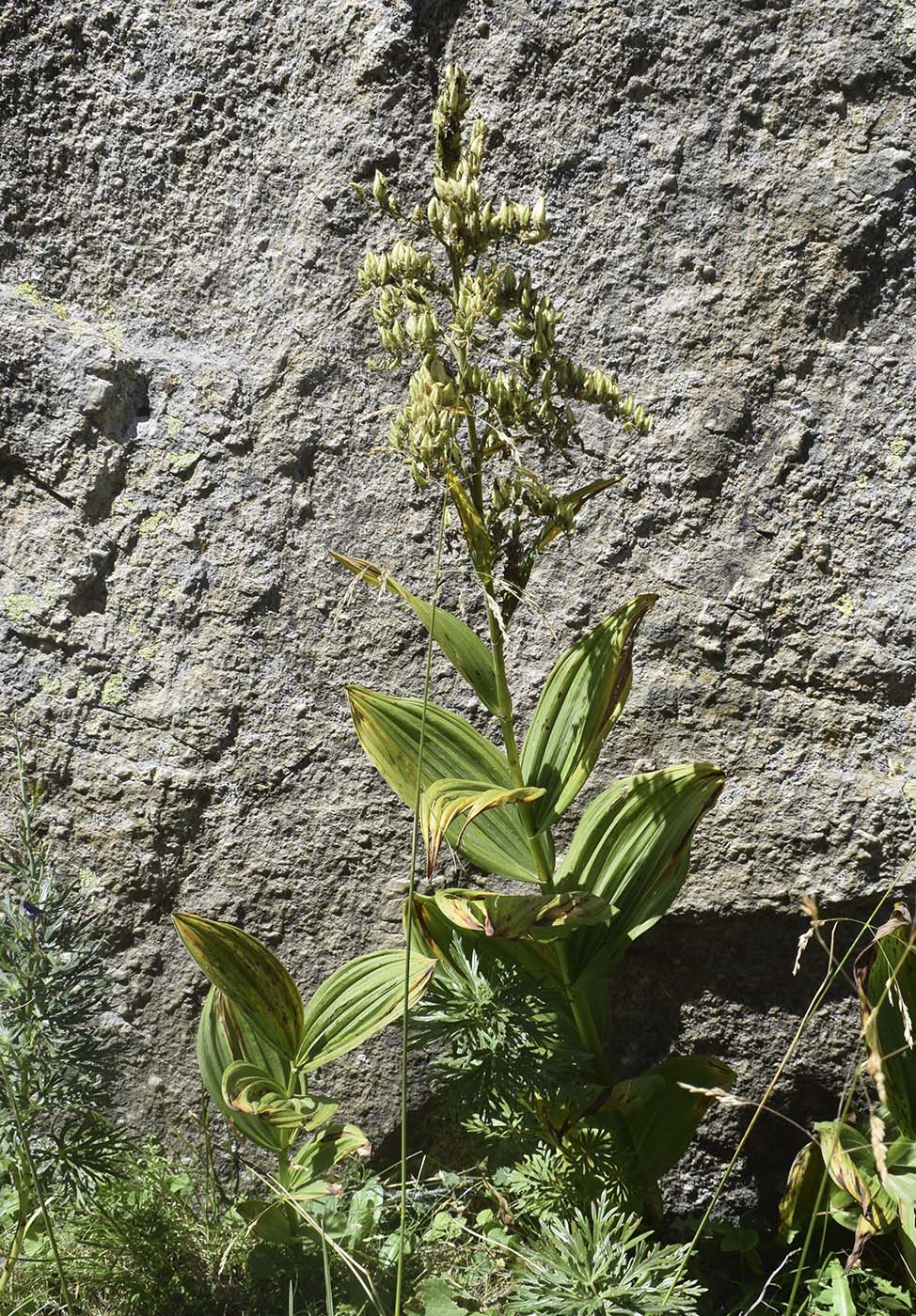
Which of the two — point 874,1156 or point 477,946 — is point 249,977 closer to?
point 477,946

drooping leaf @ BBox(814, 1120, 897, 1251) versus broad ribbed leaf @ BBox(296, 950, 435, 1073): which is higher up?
broad ribbed leaf @ BBox(296, 950, 435, 1073)

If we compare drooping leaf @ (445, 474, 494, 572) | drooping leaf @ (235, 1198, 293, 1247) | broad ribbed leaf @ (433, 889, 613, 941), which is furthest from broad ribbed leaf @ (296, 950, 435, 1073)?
drooping leaf @ (445, 474, 494, 572)

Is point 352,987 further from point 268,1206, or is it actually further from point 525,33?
point 525,33

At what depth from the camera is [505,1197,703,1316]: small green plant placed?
167 cm

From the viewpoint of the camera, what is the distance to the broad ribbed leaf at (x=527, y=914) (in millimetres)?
1865

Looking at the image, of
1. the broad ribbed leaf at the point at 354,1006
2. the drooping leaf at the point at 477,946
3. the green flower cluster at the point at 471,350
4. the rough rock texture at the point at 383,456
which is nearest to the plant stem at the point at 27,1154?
the broad ribbed leaf at the point at 354,1006

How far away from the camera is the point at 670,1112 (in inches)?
82.0

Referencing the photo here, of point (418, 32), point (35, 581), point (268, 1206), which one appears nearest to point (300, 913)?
point (268, 1206)

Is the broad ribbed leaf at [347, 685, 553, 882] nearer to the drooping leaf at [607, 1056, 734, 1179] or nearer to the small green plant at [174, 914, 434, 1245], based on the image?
the small green plant at [174, 914, 434, 1245]

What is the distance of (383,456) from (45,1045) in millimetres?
1303

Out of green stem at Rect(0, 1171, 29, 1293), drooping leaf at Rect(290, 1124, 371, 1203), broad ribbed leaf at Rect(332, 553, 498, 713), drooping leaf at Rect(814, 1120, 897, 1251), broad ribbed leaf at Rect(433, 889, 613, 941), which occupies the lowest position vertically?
drooping leaf at Rect(814, 1120, 897, 1251)

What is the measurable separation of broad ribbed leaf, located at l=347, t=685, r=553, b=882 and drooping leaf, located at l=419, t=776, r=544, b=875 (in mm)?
112

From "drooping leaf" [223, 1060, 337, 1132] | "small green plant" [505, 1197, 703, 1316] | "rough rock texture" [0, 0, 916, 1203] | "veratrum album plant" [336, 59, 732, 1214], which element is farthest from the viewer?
"rough rock texture" [0, 0, 916, 1203]

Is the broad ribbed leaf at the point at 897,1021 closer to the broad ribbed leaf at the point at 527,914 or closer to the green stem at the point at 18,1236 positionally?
the broad ribbed leaf at the point at 527,914
